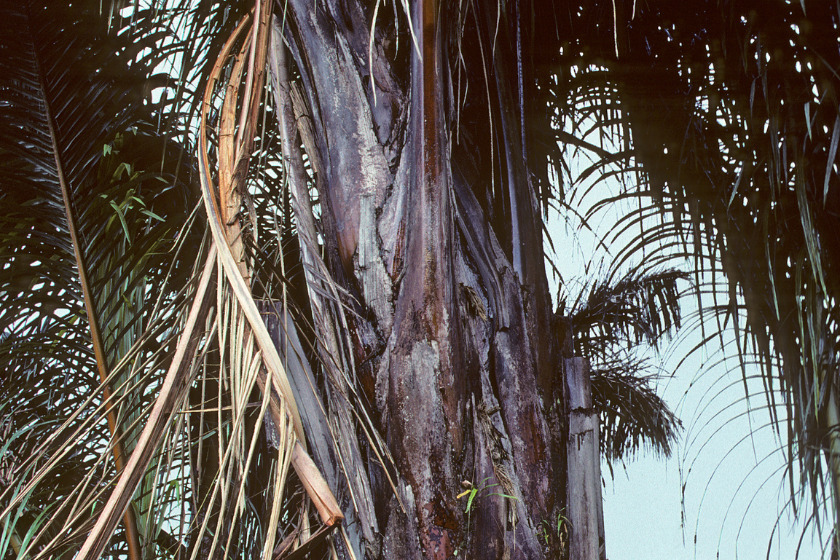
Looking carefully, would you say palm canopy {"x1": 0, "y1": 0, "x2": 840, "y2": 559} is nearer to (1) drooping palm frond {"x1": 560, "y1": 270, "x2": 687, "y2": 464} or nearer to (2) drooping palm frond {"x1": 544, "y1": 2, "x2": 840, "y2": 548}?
(2) drooping palm frond {"x1": 544, "y1": 2, "x2": 840, "y2": 548}

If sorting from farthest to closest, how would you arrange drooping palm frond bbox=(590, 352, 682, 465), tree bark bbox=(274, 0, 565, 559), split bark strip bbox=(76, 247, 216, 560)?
drooping palm frond bbox=(590, 352, 682, 465) → tree bark bbox=(274, 0, 565, 559) → split bark strip bbox=(76, 247, 216, 560)

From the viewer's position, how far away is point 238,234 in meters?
0.71

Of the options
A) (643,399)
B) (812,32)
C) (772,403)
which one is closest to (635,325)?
(643,399)

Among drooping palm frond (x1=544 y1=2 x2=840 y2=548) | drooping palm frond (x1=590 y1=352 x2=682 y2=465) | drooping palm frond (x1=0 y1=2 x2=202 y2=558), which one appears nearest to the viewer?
drooping palm frond (x1=544 y1=2 x2=840 y2=548)

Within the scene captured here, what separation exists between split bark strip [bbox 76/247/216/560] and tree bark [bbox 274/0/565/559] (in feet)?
0.49

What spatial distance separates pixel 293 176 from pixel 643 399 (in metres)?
2.24

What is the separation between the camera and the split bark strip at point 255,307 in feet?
1.88

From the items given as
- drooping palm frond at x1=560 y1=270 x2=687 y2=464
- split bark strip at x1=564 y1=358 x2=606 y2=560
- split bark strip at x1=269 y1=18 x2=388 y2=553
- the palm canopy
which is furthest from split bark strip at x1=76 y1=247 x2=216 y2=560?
drooping palm frond at x1=560 y1=270 x2=687 y2=464

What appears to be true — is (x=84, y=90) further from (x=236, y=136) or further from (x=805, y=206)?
(x=805, y=206)

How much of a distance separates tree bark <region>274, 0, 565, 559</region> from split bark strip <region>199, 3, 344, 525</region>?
0.20ft

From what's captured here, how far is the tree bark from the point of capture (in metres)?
0.63

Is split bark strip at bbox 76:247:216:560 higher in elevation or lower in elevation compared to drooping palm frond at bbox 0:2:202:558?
lower

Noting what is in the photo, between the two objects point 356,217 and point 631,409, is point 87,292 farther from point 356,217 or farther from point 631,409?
point 631,409

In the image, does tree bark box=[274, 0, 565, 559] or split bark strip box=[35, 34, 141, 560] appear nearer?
tree bark box=[274, 0, 565, 559]
